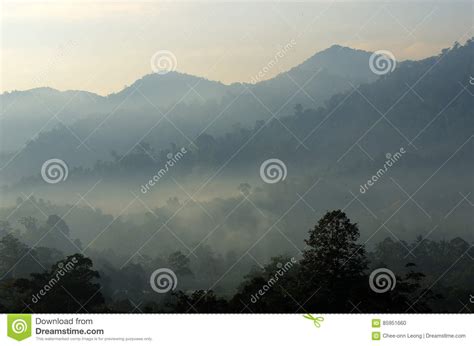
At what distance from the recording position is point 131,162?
14.6 metres

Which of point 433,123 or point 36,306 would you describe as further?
point 433,123

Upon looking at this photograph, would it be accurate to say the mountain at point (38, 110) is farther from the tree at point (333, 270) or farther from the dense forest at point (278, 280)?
the tree at point (333, 270)

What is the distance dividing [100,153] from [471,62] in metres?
7.17

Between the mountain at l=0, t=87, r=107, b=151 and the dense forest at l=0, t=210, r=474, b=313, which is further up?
the mountain at l=0, t=87, r=107, b=151

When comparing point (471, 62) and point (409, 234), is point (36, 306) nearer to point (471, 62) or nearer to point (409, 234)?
point (409, 234)

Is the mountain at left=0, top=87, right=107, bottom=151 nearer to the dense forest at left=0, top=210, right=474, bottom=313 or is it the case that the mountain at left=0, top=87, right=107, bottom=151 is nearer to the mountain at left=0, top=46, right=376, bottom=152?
the mountain at left=0, top=46, right=376, bottom=152

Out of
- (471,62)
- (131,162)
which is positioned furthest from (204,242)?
(471,62)
